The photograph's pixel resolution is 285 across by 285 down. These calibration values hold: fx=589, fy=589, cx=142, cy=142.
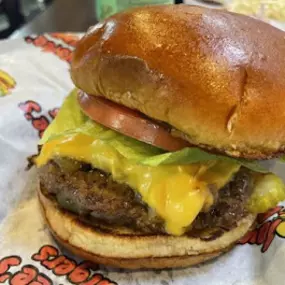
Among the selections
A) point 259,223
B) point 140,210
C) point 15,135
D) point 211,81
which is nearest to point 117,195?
point 140,210

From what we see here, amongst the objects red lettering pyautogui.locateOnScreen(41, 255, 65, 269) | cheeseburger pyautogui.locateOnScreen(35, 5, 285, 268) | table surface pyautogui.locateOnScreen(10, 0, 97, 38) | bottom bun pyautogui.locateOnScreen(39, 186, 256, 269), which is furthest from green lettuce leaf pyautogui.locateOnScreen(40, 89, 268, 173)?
table surface pyautogui.locateOnScreen(10, 0, 97, 38)

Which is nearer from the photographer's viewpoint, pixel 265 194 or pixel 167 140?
pixel 167 140

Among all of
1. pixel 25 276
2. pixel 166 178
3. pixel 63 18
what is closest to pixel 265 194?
pixel 166 178

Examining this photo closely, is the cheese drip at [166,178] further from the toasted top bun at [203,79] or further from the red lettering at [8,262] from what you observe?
the red lettering at [8,262]

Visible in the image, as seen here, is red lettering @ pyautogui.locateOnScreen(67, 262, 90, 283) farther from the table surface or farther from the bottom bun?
the table surface

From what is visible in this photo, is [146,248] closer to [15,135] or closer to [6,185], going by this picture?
[6,185]

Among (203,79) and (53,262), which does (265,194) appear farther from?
(53,262)
